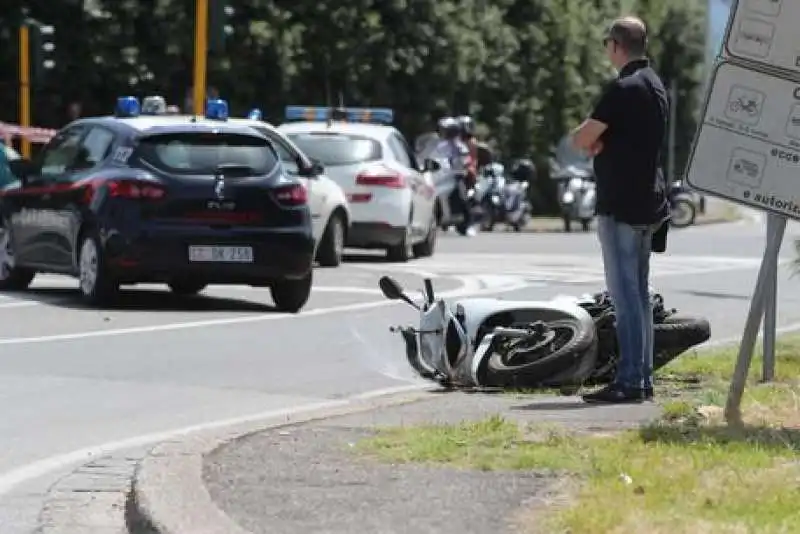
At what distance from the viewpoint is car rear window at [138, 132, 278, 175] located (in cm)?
1606

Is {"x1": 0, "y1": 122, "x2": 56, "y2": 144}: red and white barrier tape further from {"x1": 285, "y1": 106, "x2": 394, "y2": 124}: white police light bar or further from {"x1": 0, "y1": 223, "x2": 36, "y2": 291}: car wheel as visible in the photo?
{"x1": 0, "y1": 223, "x2": 36, "y2": 291}: car wheel

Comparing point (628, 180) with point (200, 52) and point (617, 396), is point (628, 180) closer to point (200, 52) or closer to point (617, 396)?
point (617, 396)

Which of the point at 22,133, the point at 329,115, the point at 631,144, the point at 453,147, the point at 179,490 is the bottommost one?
the point at 453,147

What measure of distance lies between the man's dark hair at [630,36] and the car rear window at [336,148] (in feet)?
45.6

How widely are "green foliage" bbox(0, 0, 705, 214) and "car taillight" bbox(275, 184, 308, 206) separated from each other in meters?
18.6

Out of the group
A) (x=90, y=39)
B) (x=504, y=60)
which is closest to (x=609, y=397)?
(x=90, y=39)

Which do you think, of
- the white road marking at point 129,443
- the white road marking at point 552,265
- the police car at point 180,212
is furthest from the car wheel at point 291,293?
the white road marking at point 129,443

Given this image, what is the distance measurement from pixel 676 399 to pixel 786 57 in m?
2.05

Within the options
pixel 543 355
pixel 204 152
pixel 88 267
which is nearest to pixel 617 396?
pixel 543 355

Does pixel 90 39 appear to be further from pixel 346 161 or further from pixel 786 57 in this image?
pixel 786 57

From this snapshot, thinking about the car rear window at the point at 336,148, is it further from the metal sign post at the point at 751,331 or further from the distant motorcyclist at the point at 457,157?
the metal sign post at the point at 751,331

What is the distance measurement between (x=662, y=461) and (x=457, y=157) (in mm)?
24063

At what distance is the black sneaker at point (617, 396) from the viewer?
10.1 m

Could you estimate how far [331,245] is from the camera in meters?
22.3
